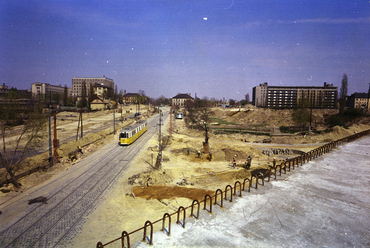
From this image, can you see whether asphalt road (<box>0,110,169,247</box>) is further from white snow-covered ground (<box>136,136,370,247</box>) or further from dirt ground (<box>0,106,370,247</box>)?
white snow-covered ground (<box>136,136,370,247</box>)

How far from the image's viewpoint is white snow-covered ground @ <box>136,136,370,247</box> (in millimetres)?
7852

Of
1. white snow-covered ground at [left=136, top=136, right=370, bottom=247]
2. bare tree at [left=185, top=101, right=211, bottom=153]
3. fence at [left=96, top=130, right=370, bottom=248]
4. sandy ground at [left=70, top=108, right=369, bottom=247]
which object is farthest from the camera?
bare tree at [left=185, top=101, right=211, bottom=153]

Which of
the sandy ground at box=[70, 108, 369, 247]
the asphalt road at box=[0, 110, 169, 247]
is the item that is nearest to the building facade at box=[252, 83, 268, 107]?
the sandy ground at box=[70, 108, 369, 247]

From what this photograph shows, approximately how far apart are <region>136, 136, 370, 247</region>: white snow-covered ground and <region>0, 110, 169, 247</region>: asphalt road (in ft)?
21.6

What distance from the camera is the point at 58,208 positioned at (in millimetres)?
13750

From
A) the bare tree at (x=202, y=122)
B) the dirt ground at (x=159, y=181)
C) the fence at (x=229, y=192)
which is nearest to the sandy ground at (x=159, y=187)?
the dirt ground at (x=159, y=181)

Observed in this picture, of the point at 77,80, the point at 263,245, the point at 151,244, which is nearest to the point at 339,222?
the point at 263,245

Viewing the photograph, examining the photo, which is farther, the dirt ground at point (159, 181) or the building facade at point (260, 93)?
the building facade at point (260, 93)

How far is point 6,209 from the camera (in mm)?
13789

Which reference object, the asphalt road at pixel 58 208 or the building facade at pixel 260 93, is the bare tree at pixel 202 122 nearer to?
the asphalt road at pixel 58 208

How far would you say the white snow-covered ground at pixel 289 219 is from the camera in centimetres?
785

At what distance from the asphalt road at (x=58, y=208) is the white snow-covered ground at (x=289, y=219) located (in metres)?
6.58

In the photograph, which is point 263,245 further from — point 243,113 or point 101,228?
point 243,113

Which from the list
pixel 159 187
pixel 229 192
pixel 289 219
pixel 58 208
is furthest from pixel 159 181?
pixel 289 219
